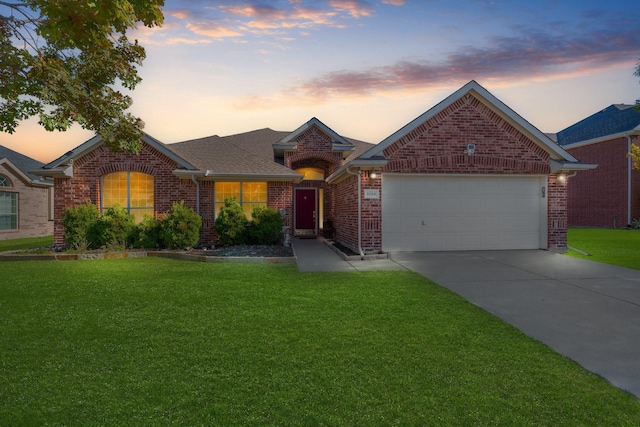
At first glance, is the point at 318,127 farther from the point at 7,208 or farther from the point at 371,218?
the point at 7,208

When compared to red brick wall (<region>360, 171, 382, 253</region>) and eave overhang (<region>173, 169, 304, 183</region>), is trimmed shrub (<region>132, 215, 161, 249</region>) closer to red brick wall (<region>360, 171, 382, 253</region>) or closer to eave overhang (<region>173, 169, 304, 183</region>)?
eave overhang (<region>173, 169, 304, 183</region>)

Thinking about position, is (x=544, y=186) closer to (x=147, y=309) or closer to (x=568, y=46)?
(x=568, y=46)

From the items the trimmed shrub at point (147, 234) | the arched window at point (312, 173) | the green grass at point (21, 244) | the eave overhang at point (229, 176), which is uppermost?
the arched window at point (312, 173)

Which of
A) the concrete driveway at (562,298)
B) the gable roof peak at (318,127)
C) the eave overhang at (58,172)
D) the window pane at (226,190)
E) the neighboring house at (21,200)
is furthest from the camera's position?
the neighboring house at (21,200)

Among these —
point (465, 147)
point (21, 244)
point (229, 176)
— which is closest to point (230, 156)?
point (229, 176)

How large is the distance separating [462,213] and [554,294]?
20.5ft

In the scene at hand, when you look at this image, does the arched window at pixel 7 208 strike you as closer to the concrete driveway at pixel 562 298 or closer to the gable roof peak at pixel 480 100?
the gable roof peak at pixel 480 100

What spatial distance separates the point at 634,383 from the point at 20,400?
552cm

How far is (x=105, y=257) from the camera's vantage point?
12.2 metres

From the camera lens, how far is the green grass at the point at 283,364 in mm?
2949

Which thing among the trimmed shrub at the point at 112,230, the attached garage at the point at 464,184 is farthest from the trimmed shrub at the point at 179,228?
the attached garage at the point at 464,184

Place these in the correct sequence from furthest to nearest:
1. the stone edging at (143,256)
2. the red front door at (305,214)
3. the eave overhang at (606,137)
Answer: the eave overhang at (606,137)
the red front door at (305,214)
the stone edging at (143,256)

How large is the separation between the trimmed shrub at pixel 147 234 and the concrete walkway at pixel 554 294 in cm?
545

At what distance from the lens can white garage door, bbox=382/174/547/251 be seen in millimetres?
12633
